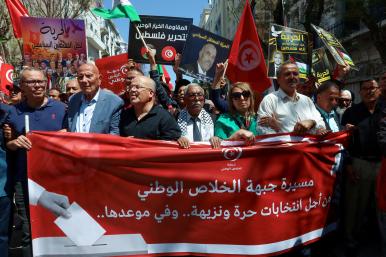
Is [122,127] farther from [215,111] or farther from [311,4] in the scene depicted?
[311,4]

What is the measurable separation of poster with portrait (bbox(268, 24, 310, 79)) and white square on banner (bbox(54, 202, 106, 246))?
4053mm

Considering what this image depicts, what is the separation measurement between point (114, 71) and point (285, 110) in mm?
4739

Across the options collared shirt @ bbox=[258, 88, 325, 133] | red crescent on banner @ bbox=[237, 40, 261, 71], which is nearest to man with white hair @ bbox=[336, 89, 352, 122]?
red crescent on banner @ bbox=[237, 40, 261, 71]

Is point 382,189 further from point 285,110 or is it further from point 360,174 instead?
point 285,110

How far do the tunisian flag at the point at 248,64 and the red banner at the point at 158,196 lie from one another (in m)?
1.98

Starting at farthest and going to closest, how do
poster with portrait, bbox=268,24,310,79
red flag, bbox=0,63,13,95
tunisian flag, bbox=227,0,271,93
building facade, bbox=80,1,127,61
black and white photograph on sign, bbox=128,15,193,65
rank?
building facade, bbox=80,1,127,61
red flag, bbox=0,63,13,95
poster with portrait, bbox=268,24,310,79
black and white photograph on sign, bbox=128,15,193,65
tunisian flag, bbox=227,0,271,93

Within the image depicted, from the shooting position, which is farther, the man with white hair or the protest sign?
the protest sign

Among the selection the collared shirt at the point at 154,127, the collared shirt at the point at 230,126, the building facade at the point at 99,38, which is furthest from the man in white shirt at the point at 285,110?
the building facade at the point at 99,38

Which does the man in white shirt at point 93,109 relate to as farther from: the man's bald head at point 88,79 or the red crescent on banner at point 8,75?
the red crescent on banner at point 8,75

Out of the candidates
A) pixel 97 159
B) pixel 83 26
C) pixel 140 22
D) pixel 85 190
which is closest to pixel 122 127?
pixel 97 159

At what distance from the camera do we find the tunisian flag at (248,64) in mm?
5660

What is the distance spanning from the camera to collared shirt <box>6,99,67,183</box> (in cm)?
380

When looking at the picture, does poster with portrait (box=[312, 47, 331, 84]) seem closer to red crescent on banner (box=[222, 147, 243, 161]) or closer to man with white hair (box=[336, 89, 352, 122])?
man with white hair (box=[336, 89, 352, 122])

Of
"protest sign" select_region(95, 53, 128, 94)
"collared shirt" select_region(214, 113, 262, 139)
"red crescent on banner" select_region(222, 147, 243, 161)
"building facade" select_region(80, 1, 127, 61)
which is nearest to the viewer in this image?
"red crescent on banner" select_region(222, 147, 243, 161)
